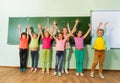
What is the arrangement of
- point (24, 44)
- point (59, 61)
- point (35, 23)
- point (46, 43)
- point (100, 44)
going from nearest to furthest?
1. point (100, 44)
2. point (59, 61)
3. point (46, 43)
4. point (24, 44)
5. point (35, 23)

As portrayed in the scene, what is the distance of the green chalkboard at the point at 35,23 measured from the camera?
4.75m

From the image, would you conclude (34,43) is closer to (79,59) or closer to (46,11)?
(46,11)

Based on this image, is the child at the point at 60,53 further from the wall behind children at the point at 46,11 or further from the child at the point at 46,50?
the wall behind children at the point at 46,11

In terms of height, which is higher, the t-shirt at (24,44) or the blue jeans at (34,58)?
the t-shirt at (24,44)

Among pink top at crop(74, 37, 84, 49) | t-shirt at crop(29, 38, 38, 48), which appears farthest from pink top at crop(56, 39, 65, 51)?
t-shirt at crop(29, 38, 38, 48)

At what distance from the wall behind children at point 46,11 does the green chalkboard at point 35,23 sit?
0.14 m

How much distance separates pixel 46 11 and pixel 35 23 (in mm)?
534

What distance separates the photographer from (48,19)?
484 cm

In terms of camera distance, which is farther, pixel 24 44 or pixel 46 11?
pixel 46 11

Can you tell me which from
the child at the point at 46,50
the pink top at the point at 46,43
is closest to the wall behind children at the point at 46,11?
the child at the point at 46,50

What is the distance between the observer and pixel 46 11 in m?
4.88

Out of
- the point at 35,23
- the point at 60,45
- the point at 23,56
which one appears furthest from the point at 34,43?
the point at 60,45

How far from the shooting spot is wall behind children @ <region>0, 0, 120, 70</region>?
4789mm

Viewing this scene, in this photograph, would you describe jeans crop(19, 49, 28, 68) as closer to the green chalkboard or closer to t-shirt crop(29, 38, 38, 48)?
t-shirt crop(29, 38, 38, 48)
